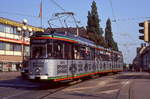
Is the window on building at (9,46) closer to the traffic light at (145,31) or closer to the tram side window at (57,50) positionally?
the tram side window at (57,50)

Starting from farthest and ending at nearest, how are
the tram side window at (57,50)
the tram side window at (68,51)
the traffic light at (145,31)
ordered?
the tram side window at (68,51) → the tram side window at (57,50) → the traffic light at (145,31)

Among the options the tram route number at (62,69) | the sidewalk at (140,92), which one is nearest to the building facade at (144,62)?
the sidewalk at (140,92)

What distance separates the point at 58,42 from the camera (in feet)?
51.6

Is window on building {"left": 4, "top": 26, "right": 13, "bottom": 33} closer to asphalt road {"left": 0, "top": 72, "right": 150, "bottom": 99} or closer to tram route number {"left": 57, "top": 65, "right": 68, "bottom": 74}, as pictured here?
asphalt road {"left": 0, "top": 72, "right": 150, "bottom": 99}

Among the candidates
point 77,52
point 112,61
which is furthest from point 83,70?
point 112,61

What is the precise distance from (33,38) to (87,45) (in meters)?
6.27

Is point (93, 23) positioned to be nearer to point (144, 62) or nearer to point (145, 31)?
point (145, 31)

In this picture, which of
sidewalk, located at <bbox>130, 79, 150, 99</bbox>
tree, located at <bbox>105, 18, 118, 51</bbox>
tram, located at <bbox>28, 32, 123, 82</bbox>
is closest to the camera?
sidewalk, located at <bbox>130, 79, 150, 99</bbox>

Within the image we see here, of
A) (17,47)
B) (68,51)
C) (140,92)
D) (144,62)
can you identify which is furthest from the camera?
(144,62)

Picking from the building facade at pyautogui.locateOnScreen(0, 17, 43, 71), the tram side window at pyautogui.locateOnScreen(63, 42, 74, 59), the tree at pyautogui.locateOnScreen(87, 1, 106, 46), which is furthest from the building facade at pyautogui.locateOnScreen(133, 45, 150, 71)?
the tram side window at pyautogui.locateOnScreen(63, 42, 74, 59)

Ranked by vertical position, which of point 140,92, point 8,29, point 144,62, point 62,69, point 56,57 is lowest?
point 140,92

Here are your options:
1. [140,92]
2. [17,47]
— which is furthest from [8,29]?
[140,92]

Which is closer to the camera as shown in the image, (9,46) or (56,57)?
(56,57)

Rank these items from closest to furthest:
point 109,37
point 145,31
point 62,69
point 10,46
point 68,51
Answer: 1. point 145,31
2. point 62,69
3. point 68,51
4. point 10,46
5. point 109,37
